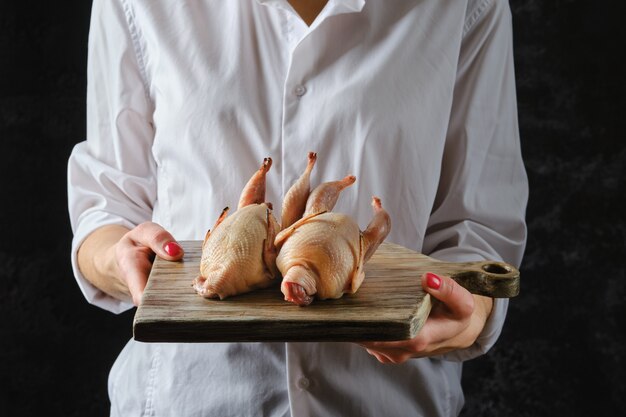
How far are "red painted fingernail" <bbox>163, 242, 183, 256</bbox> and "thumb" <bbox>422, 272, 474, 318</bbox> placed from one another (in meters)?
0.33

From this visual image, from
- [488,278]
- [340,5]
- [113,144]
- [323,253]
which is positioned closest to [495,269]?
[488,278]

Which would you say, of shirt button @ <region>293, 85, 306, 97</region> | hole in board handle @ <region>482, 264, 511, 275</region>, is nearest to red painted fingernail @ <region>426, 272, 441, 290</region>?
hole in board handle @ <region>482, 264, 511, 275</region>

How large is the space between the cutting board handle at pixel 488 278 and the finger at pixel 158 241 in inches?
14.2

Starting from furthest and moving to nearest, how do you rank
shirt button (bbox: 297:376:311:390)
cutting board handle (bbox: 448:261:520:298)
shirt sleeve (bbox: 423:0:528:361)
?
shirt sleeve (bbox: 423:0:528:361)
shirt button (bbox: 297:376:311:390)
cutting board handle (bbox: 448:261:520:298)

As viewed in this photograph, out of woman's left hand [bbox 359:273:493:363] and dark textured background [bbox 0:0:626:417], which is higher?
woman's left hand [bbox 359:273:493:363]

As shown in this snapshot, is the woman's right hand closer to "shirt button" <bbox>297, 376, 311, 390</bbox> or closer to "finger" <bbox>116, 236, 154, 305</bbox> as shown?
"finger" <bbox>116, 236, 154, 305</bbox>

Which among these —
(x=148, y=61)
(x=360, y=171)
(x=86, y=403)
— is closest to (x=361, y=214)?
(x=360, y=171)

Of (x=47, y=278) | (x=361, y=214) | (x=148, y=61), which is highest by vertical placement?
(x=148, y=61)

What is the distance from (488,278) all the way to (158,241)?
439 millimetres

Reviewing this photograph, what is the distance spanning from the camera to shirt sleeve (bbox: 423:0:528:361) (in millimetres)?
1324

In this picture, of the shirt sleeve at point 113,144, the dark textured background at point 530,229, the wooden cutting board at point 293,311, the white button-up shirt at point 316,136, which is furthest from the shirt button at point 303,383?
the dark textured background at point 530,229

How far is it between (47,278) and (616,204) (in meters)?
1.28

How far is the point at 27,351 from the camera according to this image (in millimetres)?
1844

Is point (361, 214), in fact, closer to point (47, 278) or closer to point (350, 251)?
point (350, 251)
